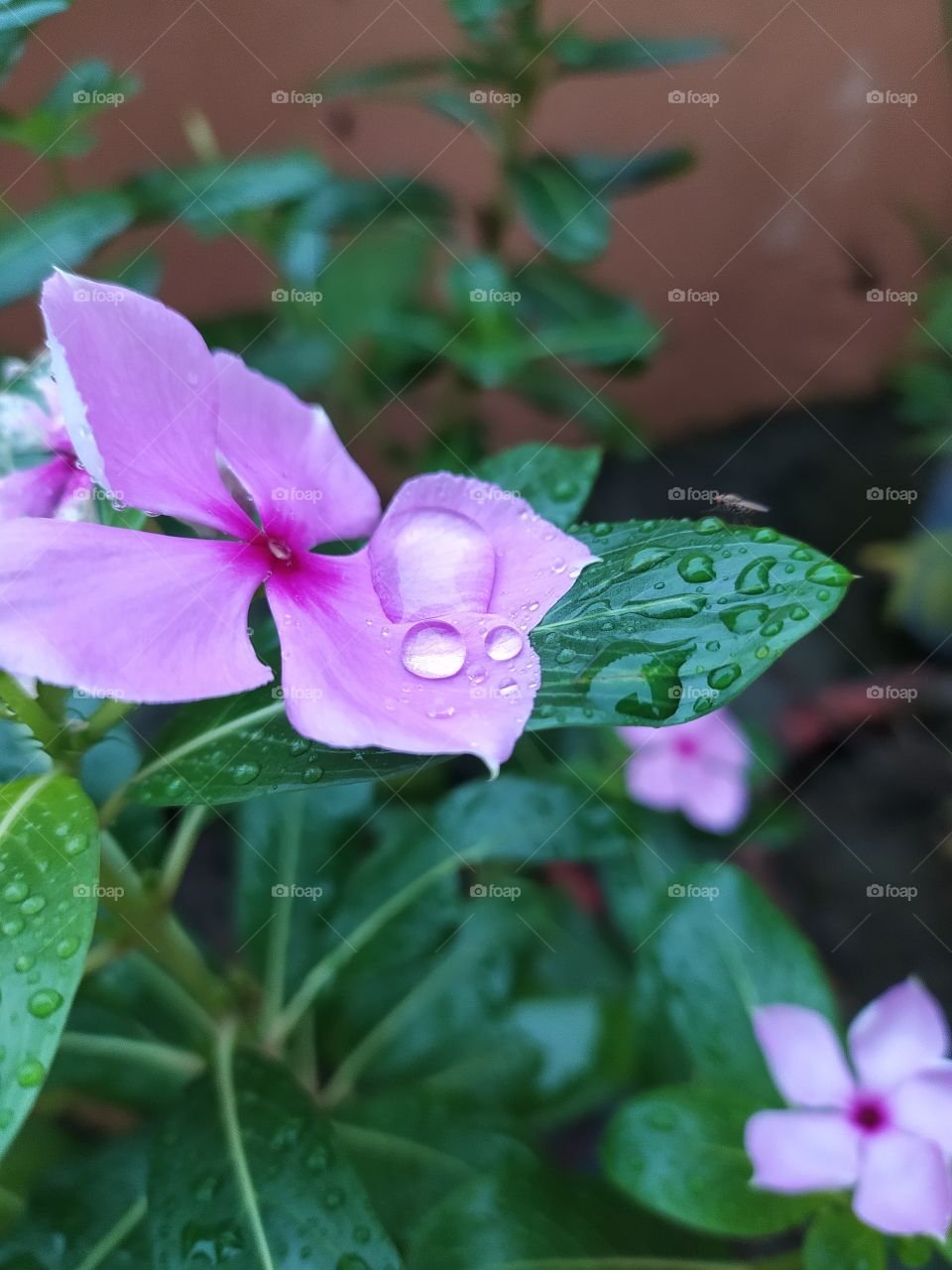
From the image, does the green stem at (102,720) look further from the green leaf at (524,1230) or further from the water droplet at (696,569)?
the green leaf at (524,1230)

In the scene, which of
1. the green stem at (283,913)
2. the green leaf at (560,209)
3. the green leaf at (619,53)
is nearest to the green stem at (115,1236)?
the green stem at (283,913)

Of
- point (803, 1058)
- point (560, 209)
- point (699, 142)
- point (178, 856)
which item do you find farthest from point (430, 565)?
point (699, 142)

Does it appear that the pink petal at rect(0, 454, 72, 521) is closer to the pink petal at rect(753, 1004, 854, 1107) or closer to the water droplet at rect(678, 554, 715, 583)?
the water droplet at rect(678, 554, 715, 583)

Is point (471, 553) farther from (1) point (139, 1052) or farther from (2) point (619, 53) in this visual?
(2) point (619, 53)

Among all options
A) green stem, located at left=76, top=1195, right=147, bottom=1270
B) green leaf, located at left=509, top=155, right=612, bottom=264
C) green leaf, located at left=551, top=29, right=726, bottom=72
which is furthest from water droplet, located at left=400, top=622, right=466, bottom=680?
green leaf, located at left=551, top=29, right=726, bottom=72

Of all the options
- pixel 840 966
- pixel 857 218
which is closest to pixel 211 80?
pixel 857 218

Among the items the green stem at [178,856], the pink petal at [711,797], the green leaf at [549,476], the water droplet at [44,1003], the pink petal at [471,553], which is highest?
the pink petal at [471,553]
